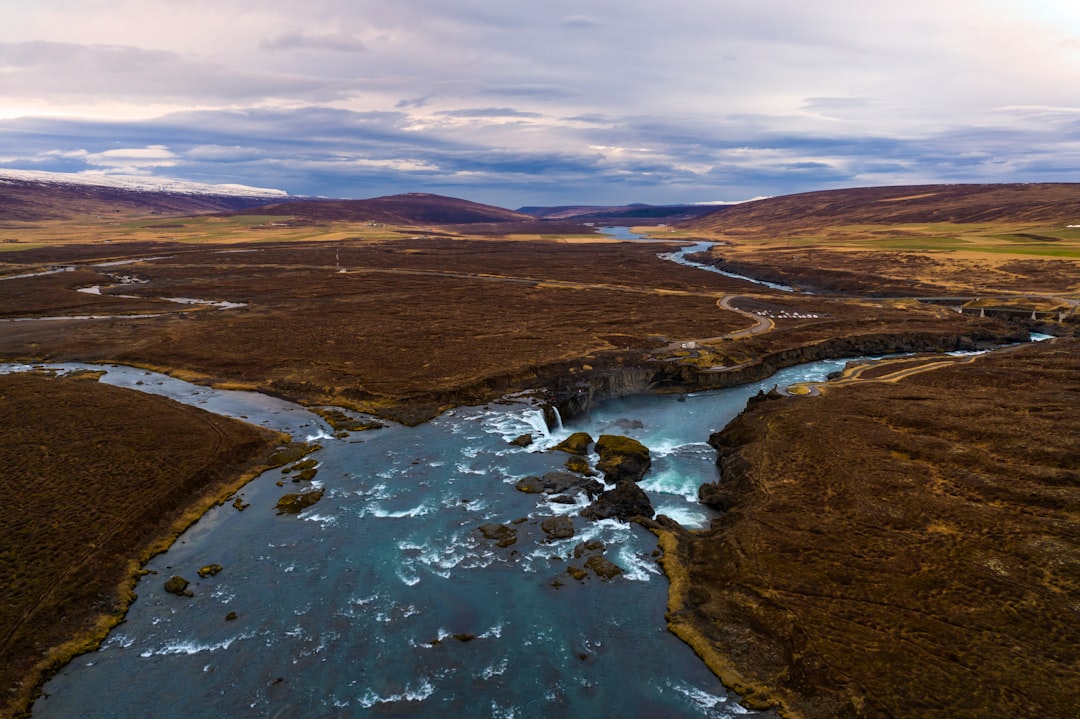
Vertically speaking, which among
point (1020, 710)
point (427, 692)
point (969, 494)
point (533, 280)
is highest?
point (533, 280)

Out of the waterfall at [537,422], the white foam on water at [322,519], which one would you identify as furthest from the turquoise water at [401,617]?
the waterfall at [537,422]

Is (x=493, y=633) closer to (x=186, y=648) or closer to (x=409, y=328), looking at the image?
(x=186, y=648)

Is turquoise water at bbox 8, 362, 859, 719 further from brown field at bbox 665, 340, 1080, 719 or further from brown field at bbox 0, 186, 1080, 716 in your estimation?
brown field at bbox 0, 186, 1080, 716

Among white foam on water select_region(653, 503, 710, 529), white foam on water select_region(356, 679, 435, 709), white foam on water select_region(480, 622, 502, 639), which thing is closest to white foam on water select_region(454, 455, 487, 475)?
white foam on water select_region(653, 503, 710, 529)

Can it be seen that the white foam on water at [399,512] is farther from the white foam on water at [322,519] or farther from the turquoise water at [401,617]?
the white foam on water at [322,519]

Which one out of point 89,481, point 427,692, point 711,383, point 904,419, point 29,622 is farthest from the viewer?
point 711,383

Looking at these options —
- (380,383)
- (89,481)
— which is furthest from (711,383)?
(89,481)

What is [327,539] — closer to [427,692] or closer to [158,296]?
[427,692]
